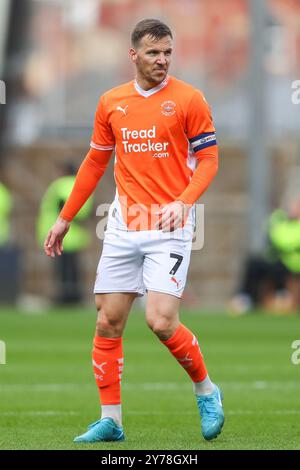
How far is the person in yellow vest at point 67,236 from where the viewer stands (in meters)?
24.1

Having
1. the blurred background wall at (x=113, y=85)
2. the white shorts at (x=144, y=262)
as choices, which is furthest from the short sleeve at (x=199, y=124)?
the blurred background wall at (x=113, y=85)

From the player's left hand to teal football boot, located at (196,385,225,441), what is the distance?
0.98m

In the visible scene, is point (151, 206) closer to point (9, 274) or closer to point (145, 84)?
point (145, 84)

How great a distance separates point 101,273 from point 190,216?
0.58 meters

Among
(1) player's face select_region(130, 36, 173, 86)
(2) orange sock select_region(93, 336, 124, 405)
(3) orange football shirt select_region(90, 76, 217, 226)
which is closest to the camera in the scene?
(1) player's face select_region(130, 36, 173, 86)

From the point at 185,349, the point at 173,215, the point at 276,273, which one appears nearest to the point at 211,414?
the point at 185,349

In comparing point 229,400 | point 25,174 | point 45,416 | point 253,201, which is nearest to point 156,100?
point 45,416

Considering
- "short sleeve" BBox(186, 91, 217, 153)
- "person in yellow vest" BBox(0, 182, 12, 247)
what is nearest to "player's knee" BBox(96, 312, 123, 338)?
"short sleeve" BBox(186, 91, 217, 153)

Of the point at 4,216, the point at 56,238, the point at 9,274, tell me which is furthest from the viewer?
the point at 4,216

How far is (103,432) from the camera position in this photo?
8.20m

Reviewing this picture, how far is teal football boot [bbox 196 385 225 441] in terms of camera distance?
8.12 m

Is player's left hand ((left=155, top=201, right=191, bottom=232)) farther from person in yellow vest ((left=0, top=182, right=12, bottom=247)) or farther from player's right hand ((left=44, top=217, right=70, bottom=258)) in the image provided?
person in yellow vest ((left=0, top=182, right=12, bottom=247))

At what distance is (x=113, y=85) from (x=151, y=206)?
21.3m

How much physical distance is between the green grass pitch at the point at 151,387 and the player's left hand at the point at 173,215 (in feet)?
3.79
